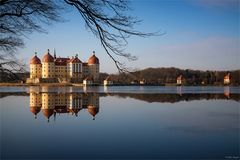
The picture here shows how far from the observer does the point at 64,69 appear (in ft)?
227

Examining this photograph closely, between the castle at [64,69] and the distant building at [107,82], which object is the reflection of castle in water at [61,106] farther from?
the castle at [64,69]

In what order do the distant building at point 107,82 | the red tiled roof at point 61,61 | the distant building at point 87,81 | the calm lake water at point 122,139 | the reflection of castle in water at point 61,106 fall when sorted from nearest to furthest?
the calm lake water at point 122,139, the reflection of castle in water at point 61,106, the distant building at point 87,81, the distant building at point 107,82, the red tiled roof at point 61,61

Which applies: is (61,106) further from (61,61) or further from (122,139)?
(61,61)

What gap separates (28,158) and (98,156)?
1.26 metres

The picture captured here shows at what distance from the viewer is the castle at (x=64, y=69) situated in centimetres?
6700

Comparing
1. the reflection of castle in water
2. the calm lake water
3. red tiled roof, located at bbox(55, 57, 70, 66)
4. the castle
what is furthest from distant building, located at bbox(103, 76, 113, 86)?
the calm lake water

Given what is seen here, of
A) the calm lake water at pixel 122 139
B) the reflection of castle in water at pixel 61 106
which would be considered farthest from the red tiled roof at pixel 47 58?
the calm lake water at pixel 122 139

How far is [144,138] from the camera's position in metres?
7.60

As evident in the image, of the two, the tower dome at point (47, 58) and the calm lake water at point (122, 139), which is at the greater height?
the tower dome at point (47, 58)

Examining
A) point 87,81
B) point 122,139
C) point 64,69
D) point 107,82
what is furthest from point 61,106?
point 64,69

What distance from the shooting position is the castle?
67.0 metres

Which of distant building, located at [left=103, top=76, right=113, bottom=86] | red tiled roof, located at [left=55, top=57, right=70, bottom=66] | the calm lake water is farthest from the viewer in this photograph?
red tiled roof, located at [left=55, top=57, right=70, bottom=66]

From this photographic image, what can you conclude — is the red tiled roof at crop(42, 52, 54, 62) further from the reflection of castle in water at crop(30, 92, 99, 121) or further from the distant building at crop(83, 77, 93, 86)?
the reflection of castle in water at crop(30, 92, 99, 121)

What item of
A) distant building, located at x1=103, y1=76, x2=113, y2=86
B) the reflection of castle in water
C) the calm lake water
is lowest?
the calm lake water
